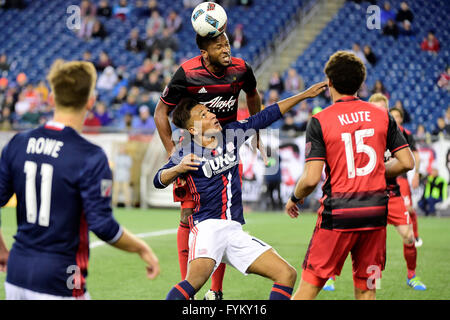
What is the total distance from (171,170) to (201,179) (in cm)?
29

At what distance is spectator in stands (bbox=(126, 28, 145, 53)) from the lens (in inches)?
846

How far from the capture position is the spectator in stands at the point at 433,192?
45.4 feet

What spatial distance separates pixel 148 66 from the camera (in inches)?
770

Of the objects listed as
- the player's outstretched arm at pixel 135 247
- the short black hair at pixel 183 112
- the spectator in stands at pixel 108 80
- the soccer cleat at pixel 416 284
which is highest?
the spectator in stands at pixel 108 80

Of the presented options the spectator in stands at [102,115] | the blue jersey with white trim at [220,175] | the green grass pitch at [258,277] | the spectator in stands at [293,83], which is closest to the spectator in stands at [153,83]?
the spectator in stands at [102,115]

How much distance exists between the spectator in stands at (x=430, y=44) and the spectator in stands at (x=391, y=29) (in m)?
0.88

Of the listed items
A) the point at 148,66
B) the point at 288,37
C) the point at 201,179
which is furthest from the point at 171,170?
the point at 288,37

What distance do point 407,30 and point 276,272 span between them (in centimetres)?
1632

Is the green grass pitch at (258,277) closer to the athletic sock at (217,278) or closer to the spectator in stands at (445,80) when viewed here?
the athletic sock at (217,278)

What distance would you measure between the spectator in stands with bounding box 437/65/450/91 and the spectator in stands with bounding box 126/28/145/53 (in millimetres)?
10034

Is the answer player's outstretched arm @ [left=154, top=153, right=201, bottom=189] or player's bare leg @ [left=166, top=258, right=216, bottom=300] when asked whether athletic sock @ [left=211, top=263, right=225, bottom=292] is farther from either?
player's outstretched arm @ [left=154, top=153, right=201, bottom=189]

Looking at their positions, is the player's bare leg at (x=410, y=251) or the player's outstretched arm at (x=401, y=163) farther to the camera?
the player's bare leg at (x=410, y=251)

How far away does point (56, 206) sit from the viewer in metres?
3.27
